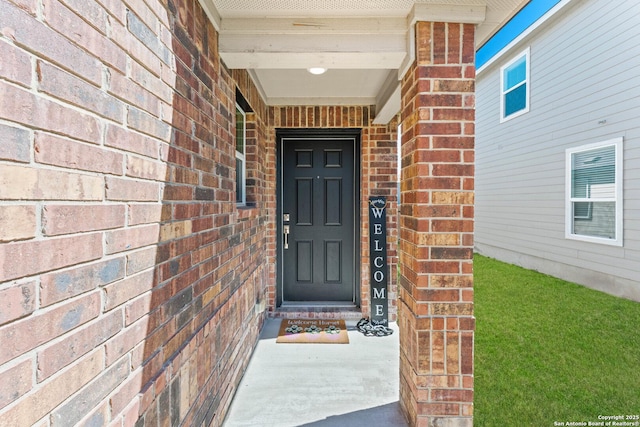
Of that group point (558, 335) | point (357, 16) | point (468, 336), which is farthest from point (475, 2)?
point (558, 335)

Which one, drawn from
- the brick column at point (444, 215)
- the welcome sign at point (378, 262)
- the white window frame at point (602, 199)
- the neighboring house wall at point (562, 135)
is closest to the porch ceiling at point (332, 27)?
the brick column at point (444, 215)

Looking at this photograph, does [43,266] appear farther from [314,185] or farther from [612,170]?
[612,170]

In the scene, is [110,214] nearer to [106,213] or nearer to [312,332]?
[106,213]

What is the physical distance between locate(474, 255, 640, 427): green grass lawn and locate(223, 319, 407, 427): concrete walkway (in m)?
0.66

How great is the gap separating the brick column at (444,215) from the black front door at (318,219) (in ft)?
7.12

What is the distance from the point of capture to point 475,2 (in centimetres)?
188

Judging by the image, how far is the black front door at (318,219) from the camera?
163 inches

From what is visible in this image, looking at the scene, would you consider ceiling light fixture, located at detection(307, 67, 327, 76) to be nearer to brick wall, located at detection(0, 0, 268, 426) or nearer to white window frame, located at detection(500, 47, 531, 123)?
brick wall, located at detection(0, 0, 268, 426)

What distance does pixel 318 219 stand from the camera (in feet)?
13.7

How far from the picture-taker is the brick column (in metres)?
1.97

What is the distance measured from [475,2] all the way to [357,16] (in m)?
0.65

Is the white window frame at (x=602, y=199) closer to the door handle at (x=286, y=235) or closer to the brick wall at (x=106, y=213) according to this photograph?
the door handle at (x=286, y=235)

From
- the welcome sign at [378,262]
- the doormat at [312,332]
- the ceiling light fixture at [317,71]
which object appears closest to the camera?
the ceiling light fixture at [317,71]

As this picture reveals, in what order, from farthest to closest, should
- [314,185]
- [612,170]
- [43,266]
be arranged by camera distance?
[612,170], [314,185], [43,266]
